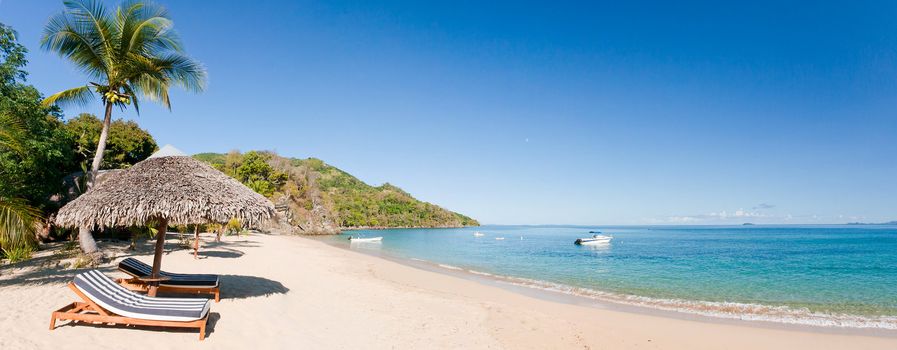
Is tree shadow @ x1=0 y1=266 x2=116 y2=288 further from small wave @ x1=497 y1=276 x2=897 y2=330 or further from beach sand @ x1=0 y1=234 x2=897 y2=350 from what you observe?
small wave @ x1=497 y1=276 x2=897 y2=330

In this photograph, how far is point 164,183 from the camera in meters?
6.76

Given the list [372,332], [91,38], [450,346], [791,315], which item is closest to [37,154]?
[91,38]

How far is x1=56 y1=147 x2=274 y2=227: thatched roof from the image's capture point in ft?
21.2

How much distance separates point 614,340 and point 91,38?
1678cm

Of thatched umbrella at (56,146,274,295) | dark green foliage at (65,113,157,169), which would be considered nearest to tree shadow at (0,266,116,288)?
thatched umbrella at (56,146,274,295)

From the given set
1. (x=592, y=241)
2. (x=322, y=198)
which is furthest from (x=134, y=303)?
(x=322, y=198)

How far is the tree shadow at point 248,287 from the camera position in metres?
8.44

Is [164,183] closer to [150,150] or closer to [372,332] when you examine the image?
[372,332]

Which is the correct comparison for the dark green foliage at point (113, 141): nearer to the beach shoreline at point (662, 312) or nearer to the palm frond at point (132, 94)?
the palm frond at point (132, 94)

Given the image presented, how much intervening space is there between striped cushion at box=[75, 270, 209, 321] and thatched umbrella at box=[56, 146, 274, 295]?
1010mm

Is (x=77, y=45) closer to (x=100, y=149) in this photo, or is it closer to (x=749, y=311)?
(x=100, y=149)

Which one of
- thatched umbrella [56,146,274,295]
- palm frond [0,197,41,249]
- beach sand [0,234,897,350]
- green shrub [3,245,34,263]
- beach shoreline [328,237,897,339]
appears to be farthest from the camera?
green shrub [3,245,34,263]

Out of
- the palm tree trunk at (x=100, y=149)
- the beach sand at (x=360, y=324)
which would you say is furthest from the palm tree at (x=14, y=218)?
the palm tree trunk at (x=100, y=149)

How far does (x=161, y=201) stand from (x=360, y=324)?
161 inches
